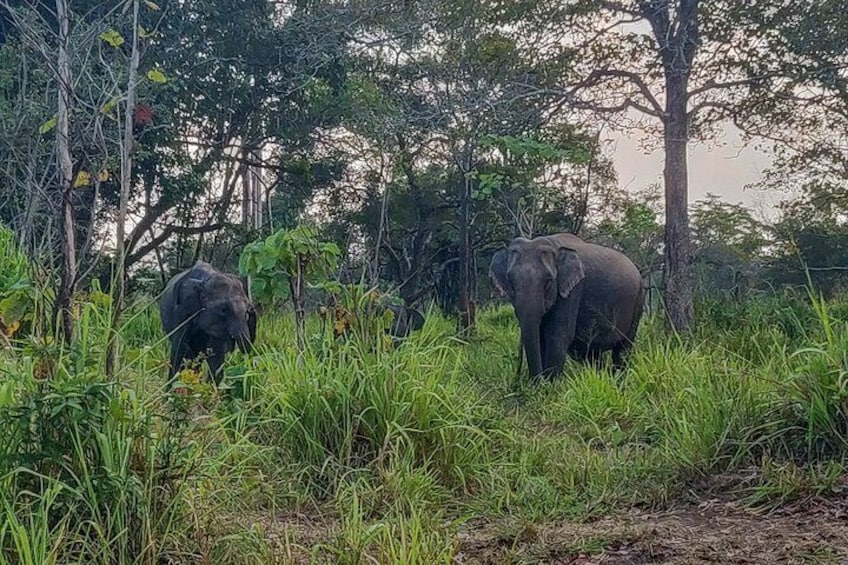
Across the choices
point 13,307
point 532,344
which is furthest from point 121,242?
point 532,344

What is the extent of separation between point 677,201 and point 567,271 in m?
2.51

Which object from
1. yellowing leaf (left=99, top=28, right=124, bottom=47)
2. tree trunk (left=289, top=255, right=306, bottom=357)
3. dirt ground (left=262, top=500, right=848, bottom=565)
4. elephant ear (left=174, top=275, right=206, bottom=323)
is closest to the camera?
dirt ground (left=262, top=500, right=848, bottom=565)

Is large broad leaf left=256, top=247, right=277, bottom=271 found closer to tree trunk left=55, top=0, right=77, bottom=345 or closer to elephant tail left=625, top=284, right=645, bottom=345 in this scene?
tree trunk left=55, top=0, right=77, bottom=345

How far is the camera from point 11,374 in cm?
285

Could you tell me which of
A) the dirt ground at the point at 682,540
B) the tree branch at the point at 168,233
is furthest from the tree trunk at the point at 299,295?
the tree branch at the point at 168,233

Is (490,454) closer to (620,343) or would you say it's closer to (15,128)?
(620,343)

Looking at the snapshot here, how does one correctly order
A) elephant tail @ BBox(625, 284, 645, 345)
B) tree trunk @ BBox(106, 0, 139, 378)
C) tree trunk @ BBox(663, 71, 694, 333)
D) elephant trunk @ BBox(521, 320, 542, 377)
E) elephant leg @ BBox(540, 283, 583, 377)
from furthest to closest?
tree trunk @ BBox(663, 71, 694, 333), elephant tail @ BBox(625, 284, 645, 345), elephant leg @ BBox(540, 283, 583, 377), elephant trunk @ BBox(521, 320, 542, 377), tree trunk @ BBox(106, 0, 139, 378)

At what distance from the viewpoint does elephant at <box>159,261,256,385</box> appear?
7637 mm

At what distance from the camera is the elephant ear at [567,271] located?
27.1 ft

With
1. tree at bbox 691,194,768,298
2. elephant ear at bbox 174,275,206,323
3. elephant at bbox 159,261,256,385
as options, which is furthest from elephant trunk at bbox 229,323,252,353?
tree at bbox 691,194,768,298

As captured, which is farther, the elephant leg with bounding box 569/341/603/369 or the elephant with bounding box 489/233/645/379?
the elephant leg with bounding box 569/341/603/369

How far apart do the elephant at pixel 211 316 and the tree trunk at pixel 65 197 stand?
12.4ft

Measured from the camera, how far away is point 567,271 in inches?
327

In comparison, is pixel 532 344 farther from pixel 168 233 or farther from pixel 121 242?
pixel 168 233
